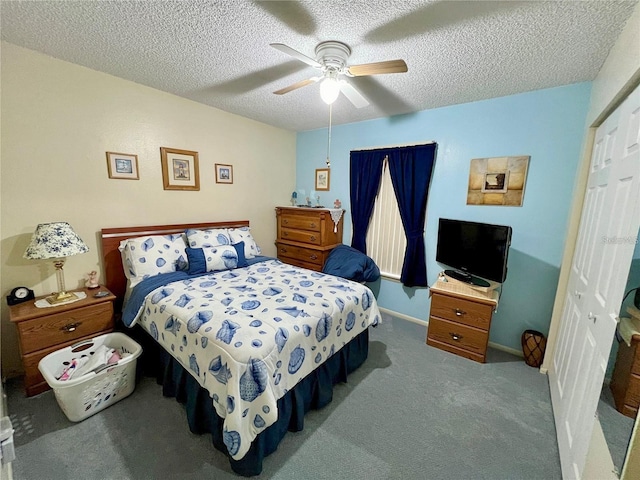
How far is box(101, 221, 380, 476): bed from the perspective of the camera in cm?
136

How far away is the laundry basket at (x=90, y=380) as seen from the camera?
63.6 inches

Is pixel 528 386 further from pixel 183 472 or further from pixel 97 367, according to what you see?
pixel 97 367

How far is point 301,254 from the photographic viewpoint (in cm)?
369

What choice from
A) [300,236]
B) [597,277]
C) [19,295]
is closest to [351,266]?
[300,236]

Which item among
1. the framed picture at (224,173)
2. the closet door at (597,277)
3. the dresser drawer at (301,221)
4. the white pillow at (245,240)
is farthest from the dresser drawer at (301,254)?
the closet door at (597,277)

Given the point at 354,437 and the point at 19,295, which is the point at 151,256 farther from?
the point at 354,437

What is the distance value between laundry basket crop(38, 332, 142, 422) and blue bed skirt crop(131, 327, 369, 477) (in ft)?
0.68

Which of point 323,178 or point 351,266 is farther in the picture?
point 323,178

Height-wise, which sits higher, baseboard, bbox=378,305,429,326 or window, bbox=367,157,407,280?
window, bbox=367,157,407,280

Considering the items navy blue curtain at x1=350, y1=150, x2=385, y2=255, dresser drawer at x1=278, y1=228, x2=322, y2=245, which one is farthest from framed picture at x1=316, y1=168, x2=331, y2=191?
dresser drawer at x1=278, y1=228, x2=322, y2=245

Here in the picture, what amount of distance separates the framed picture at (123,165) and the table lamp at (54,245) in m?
0.67

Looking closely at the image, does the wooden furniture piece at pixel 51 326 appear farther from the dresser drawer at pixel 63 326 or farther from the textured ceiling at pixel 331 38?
the textured ceiling at pixel 331 38

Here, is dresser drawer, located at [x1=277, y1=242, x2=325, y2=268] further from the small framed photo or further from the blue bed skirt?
the small framed photo

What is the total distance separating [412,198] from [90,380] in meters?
3.22
